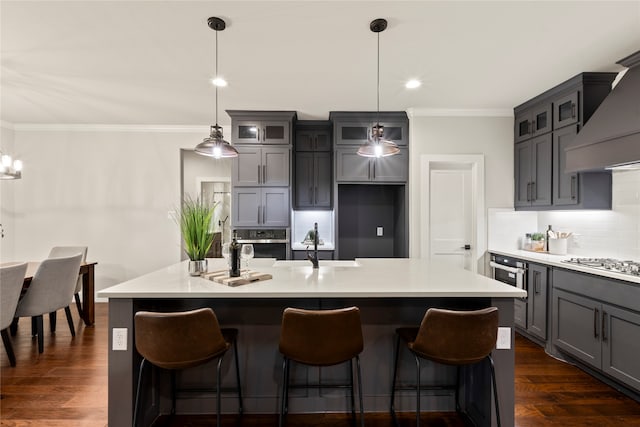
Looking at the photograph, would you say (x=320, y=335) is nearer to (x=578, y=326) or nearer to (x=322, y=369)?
(x=322, y=369)

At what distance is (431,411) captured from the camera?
216 cm

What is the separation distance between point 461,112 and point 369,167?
1.39 m

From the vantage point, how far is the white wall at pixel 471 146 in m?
4.08

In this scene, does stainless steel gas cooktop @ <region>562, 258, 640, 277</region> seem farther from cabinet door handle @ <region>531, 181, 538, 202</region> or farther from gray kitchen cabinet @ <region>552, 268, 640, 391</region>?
cabinet door handle @ <region>531, 181, 538, 202</region>

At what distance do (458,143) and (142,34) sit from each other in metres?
3.66

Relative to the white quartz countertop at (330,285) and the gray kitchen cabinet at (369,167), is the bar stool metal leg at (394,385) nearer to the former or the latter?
the white quartz countertop at (330,285)

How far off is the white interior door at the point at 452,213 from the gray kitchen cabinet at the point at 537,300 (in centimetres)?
93

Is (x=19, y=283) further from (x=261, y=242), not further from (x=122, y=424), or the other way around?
(x=261, y=242)

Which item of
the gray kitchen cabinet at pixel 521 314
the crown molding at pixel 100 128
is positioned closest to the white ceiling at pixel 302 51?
the crown molding at pixel 100 128

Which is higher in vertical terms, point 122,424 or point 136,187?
point 136,187

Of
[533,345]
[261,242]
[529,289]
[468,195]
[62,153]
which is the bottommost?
[533,345]

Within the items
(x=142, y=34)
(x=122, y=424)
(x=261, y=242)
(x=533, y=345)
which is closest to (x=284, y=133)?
(x=261, y=242)

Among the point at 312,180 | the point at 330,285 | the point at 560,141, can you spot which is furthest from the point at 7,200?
the point at 560,141

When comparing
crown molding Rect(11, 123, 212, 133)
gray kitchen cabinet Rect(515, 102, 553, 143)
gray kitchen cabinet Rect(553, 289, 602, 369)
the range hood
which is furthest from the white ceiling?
gray kitchen cabinet Rect(553, 289, 602, 369)
